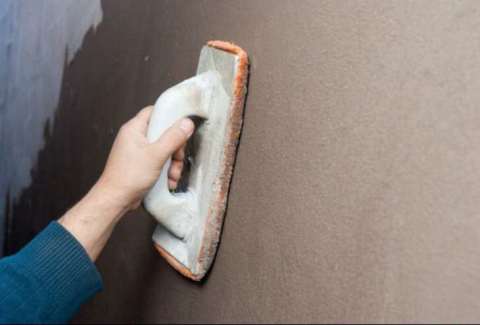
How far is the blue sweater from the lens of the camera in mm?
862

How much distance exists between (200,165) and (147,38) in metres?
0.32

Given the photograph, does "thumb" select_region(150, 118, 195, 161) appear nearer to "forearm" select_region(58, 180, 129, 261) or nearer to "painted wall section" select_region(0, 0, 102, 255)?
"forearm" select_region(58, 180, 129, 261)

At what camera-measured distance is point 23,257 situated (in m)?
0.91

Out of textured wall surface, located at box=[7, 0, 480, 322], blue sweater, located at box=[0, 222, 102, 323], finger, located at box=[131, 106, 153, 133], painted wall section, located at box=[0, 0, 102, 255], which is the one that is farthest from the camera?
painted wall section, located at box=[0, 0, 102, 255]

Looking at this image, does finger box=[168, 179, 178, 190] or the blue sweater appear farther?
finger box=[168, 179, 178, 190]

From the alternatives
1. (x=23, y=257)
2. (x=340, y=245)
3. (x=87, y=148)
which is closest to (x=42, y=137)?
(x=87, y=148)

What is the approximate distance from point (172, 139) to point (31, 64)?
60 cm

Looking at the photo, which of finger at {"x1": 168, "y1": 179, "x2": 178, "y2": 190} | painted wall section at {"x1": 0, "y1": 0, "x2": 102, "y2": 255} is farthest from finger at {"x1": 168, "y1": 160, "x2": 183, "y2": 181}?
painted wall section at {"x1": 0, "y1": 0, "x2": 102, "y2": 255}

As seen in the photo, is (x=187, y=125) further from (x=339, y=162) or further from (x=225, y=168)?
(x=339, y=162)

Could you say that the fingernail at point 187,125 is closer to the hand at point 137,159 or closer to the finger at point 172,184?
the hand at point 137,159

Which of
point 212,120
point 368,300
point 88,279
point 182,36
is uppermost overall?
point 182,36

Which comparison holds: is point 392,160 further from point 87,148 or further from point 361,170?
point 87,148

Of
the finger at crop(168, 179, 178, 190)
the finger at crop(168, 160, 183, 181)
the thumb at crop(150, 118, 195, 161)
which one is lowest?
the finger at crop(168, 179, 178, 190)

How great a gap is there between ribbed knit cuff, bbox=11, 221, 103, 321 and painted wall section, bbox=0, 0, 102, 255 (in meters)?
0.51
